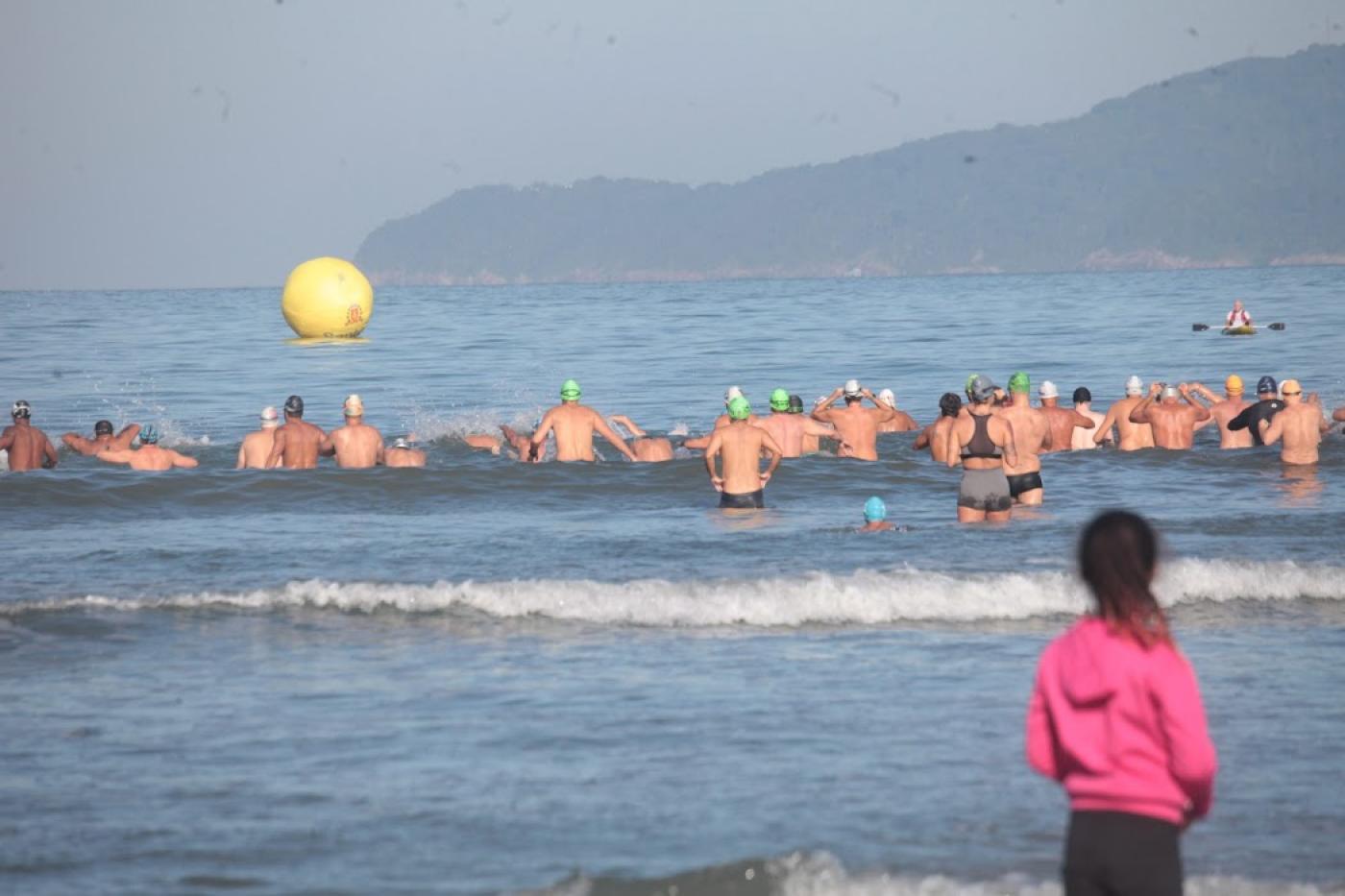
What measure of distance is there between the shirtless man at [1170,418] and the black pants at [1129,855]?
15.0 m

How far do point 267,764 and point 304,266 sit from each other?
17.3 metres

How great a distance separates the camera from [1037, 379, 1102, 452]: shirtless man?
18562 millimetres

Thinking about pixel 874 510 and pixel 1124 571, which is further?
pixel 874 510

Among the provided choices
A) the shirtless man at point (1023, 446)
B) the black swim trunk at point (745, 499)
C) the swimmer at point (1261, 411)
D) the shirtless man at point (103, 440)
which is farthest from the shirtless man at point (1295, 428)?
the shirtless man at point (103, 440)

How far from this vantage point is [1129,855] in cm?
415

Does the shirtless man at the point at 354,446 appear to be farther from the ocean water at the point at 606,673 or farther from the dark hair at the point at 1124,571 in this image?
the dark hair at the point at 1124,571

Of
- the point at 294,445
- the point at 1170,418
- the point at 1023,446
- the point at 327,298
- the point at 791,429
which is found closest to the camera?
the point at 1023,446

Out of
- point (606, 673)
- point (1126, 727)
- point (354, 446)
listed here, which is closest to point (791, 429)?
point (354, 446)

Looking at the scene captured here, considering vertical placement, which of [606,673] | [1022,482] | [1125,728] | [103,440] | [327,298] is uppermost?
[327,298]

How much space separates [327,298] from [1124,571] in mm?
20739

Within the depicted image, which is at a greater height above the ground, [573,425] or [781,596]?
[573,425]

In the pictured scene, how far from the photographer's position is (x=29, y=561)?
1307 cm

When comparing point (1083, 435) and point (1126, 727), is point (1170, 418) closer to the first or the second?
point (1083, 435)

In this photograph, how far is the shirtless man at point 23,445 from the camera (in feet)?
58.7
